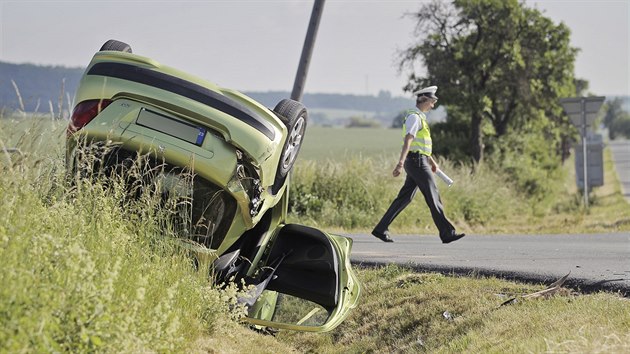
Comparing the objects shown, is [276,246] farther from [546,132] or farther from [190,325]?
[546,132]

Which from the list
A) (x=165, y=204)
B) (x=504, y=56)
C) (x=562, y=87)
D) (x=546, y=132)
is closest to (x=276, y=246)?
(x=165, y=204)

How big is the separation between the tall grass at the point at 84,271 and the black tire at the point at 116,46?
73 cm

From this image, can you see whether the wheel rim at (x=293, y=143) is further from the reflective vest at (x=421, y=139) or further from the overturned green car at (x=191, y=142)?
the reflective vest at (x=421, y=139)

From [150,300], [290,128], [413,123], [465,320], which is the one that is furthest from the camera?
[413,123]

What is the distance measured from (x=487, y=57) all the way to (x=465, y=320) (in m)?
24.8

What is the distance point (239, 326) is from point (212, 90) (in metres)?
1.77

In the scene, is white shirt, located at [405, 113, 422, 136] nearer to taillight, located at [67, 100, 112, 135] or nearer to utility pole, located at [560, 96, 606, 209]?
taillight, located at [67, 100, 112, 135]

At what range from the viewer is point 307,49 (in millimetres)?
14500

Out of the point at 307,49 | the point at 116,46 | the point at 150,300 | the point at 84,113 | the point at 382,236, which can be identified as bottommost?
the point at 382,236

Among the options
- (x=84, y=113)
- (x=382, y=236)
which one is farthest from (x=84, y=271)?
(x=382, y=236)

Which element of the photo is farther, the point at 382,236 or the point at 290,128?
the point at 382,236

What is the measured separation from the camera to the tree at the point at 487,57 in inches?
1227

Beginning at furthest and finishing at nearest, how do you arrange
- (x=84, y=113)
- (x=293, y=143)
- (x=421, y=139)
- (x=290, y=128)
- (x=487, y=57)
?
(x=487, y=57) < (x=421, y=139) < (x=293, y=143) < (x=290, y=128) < (x=84, y=113)

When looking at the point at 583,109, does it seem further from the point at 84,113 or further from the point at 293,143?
the point at 84,113
